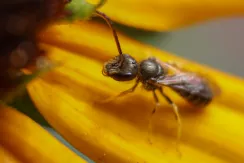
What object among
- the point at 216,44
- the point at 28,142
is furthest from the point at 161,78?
the point at 216,44

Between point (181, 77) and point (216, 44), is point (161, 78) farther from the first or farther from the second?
point (216, 44)

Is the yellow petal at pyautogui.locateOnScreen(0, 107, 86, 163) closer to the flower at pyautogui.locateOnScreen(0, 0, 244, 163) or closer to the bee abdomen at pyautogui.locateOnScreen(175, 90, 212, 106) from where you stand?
the flower at pyautogui.locateOnScreen(0, 0, 244, 163)

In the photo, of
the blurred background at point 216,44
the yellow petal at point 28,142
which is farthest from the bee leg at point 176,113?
the blurred background at point 216,44

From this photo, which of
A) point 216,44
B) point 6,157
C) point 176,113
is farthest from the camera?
point 216,44

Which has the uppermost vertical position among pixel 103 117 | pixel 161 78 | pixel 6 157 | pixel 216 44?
pixel 216 44

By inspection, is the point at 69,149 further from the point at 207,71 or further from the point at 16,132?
the point at 207,71

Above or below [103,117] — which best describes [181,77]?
above

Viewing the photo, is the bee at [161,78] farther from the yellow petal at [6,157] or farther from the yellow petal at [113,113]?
the yellow petal at [6,157]

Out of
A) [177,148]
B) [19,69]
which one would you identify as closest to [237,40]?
[177,148]
